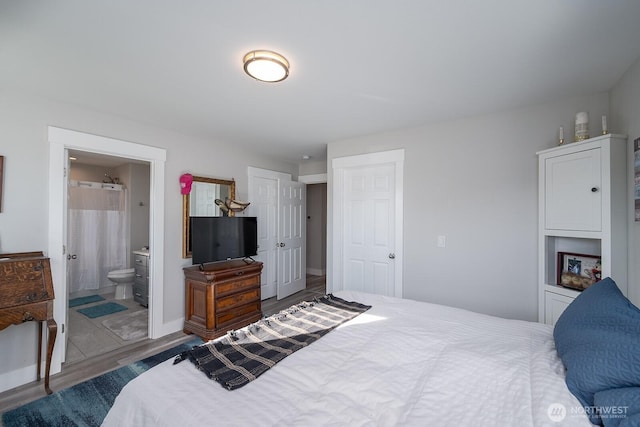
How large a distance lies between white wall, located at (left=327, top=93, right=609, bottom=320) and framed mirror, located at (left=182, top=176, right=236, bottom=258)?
2.11 metres

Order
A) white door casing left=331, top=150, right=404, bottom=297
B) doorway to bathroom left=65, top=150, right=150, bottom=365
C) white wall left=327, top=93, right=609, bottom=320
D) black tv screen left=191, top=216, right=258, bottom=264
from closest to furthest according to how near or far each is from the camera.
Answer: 1. white wall left=327, top=93, right=609, bottom=320
2. black tv screen left=191, top=216, right=258, bottom=264
3. white door casing left=331, top=150, right=404, bottom=297
4. doorway to bathroom left=65, top=150, right=150, bottom=365

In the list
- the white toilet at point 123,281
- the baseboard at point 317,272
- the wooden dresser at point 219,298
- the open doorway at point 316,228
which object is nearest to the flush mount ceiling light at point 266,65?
the wooden dresser at point 219,298

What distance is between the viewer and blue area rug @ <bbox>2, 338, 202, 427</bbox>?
189cm

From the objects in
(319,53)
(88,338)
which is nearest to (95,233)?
(88,338)

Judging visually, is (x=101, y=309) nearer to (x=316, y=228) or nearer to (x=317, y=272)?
(x=317, y=272)

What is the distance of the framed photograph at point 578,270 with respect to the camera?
2.19 m

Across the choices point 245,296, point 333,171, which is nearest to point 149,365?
point 245,296

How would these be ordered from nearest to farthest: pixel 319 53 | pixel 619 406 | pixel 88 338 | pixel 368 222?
pixel 619 406, pixel 319 53, pixel 88 338, pixel 368 222

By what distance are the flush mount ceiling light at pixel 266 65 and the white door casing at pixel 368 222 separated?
6.11 feet

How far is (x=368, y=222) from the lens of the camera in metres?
3.60

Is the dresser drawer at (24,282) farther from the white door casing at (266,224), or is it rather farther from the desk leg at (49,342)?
the white door casing at (266,224)

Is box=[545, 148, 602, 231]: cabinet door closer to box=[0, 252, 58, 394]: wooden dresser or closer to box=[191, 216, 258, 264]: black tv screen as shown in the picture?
box=[191, 216, 258, 264]: black tv screen

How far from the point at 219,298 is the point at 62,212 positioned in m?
1.62

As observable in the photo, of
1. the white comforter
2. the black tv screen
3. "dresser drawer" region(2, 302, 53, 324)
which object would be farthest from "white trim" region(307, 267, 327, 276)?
the white comforter
